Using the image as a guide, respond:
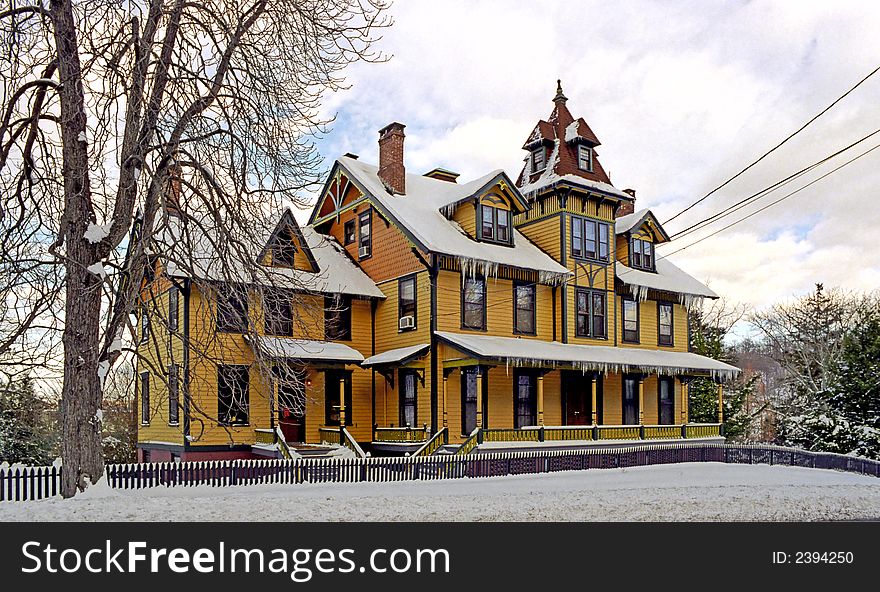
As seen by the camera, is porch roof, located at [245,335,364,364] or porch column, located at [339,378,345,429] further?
porch column, located at [339,378,345,429]

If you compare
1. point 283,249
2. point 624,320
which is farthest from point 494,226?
point 283,249

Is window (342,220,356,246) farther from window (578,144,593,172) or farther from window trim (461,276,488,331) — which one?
window (578,144,593,172)

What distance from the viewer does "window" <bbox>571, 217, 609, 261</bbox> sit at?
33.1 m

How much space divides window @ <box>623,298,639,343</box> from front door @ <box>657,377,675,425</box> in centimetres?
254

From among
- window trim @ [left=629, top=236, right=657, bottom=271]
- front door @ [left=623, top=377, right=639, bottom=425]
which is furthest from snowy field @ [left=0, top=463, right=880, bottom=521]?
window trim @ [left=629, top=236, right=657, bottom=271]

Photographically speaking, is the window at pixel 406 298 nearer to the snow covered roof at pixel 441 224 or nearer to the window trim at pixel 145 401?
the snow covered roof at pixel 441 224

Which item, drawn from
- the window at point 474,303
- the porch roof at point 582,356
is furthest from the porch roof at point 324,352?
the window at point 474,303

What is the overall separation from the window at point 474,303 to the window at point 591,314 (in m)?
4.87

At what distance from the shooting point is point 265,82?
16.9 meters

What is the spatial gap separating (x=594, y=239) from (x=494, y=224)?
4.93 m

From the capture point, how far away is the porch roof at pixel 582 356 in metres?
26.9

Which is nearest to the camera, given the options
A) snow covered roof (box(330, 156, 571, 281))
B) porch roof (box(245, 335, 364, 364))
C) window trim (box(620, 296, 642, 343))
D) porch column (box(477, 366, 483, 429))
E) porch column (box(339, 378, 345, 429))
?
porch column (box(477, 366, 483, 429))

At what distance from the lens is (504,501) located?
18.3 metres

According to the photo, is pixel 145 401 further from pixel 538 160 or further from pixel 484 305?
pixel 538 160
